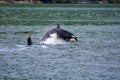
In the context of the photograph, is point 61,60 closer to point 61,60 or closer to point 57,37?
point 61,60

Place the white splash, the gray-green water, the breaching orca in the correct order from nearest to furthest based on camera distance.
→ the gray-green water
the white splash
the breaching orca

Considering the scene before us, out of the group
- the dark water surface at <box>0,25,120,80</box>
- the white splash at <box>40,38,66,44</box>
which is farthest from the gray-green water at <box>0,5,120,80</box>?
the white splash at <box>40,38,66,44</box>

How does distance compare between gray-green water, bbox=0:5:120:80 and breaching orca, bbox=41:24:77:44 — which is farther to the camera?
breaching orca, bbox=41:24:77:44

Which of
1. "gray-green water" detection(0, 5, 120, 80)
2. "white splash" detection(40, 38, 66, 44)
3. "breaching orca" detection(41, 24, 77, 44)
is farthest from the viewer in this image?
"breaching orca" detection(41, 24, 77, 44)

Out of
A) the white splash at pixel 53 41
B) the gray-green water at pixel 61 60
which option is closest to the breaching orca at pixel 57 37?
the white splash at pixel 53 41

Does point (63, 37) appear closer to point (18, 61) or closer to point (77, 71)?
point (18, 61)

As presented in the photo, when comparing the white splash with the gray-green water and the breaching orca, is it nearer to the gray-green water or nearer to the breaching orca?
the breaching orca

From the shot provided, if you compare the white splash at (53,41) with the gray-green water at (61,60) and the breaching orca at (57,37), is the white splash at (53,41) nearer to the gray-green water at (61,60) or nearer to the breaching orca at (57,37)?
the breaching orca at (57,37)

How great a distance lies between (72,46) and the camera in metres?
47.3

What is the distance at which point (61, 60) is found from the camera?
38656 mm

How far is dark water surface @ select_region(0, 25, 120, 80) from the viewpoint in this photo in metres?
33.1

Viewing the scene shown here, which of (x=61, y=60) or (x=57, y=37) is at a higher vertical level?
(x=61, y=60)

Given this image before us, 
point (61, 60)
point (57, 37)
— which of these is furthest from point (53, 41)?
point (61, 60)

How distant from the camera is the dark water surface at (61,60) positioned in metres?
33.1
